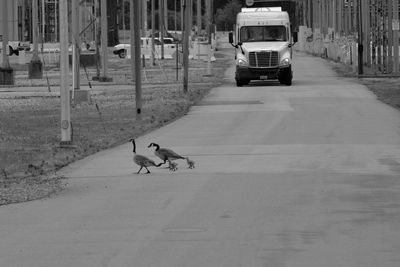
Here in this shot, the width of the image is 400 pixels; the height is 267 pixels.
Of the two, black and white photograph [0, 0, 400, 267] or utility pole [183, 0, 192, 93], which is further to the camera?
utility pole [183, 0, 192, 93]

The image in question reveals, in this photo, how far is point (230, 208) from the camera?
12.1 metres

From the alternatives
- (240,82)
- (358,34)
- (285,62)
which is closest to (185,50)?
(240,82)

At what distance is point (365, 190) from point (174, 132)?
415 inches

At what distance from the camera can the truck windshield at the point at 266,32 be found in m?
44.4

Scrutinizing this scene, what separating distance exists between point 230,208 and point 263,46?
32334 mm

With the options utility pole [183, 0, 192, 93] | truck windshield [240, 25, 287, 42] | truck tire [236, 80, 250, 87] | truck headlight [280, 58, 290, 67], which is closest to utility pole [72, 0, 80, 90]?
utility pole [183, 0, 192, 93]

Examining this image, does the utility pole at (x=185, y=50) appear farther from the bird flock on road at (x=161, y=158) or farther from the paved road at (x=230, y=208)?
the bird flock on road at (x=161, y=158)

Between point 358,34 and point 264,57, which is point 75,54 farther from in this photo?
point 358,34

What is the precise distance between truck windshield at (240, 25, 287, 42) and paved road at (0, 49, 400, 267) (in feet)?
70.8

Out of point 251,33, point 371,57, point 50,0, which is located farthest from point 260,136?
point 50,0

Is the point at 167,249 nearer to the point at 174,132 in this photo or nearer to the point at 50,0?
the point at 174,132

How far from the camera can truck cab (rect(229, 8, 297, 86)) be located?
43.8m

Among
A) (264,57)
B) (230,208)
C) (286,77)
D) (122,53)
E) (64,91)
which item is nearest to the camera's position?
(230,208)

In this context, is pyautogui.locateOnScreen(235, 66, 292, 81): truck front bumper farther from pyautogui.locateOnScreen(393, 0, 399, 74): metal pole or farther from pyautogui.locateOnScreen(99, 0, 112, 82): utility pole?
pyautogui.locateOnScreen(99, 0, 112, 82): utility pole
